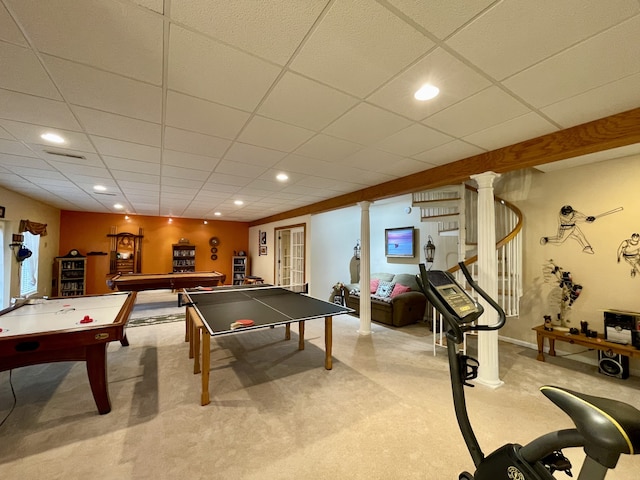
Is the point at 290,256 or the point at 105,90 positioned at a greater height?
the point at 105,90

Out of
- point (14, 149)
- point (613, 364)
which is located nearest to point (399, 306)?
point (613, 364)

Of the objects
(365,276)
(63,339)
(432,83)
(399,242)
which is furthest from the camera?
(399,242)

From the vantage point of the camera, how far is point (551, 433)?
961 millimetres

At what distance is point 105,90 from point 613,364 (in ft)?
17.6

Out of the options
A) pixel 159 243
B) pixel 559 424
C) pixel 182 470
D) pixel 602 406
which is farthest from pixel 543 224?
pixel 159 243

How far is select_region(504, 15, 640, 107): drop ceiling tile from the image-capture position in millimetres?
1297

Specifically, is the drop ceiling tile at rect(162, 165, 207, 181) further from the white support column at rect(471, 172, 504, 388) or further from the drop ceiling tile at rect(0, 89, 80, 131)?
the white support column at rect(471, 172, 504, 388)

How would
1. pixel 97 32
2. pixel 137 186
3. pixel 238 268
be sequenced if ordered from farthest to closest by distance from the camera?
pixel 238 268
pixel 137 186
pixel 97 32

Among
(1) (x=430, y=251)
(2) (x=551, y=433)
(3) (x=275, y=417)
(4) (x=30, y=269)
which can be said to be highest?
(1) (x=430, y=251)

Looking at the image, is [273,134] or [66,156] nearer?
[273,134]

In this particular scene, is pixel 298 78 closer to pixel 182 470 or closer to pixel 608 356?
pixel 182 470

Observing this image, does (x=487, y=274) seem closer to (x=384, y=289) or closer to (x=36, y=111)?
(x=384, y=289)

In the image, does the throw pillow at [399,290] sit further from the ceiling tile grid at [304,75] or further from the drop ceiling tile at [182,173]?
the drop ceiling tile at [182,173]

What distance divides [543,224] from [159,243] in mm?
9412
